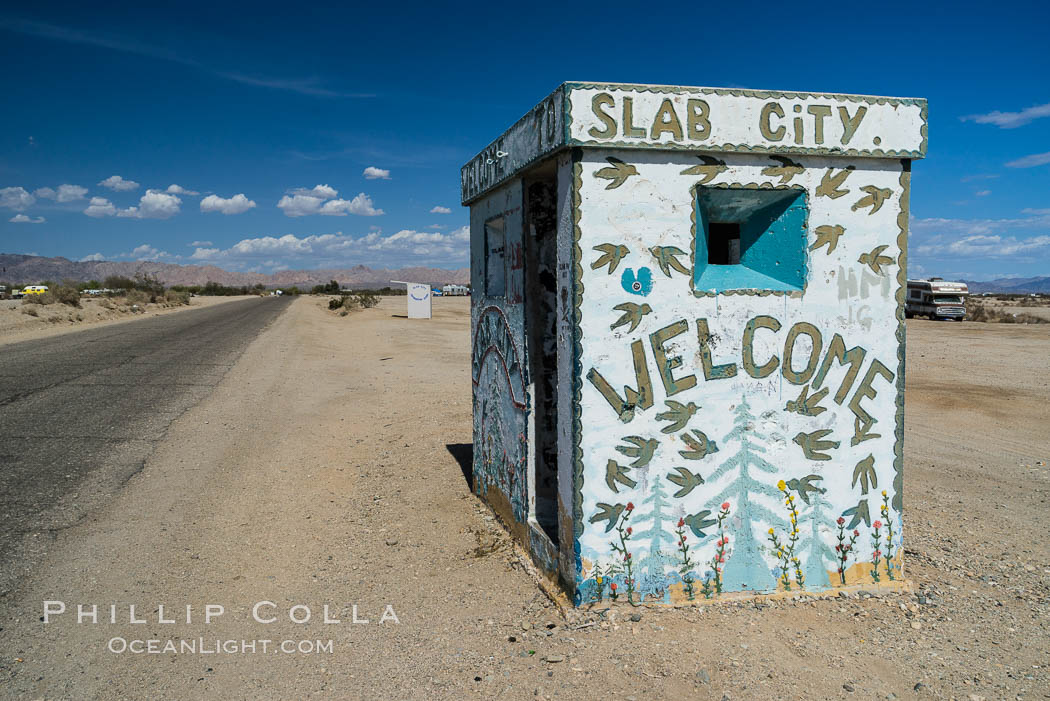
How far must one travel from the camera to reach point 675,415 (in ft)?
13.0

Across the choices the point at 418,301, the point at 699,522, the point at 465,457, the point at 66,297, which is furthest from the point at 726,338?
the point at 66,297

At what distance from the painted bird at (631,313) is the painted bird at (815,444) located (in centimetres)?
112

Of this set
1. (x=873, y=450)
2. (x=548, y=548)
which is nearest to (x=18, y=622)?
(x=548, y=548)

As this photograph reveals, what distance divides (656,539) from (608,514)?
0.31 metres

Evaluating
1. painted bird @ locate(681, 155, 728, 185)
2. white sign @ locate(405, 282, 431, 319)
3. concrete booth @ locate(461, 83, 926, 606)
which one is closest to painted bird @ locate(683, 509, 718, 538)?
concrete booth @ locate(461, 83, 926, 606)

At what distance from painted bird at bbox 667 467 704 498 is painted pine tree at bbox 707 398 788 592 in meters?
0.09

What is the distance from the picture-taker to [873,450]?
4152mm

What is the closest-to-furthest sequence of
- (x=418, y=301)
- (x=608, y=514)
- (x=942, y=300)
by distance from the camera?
(x=608, y=514)
(x=942, y=300)
(x=418, y=301)

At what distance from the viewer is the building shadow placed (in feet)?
22.6

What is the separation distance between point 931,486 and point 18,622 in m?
6.82

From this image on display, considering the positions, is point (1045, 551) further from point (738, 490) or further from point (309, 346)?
point (309, 346)

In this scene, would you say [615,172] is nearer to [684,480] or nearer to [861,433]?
[684,480]

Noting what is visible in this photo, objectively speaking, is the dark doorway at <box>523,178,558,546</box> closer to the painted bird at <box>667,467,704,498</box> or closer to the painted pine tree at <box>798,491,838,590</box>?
the painted bird at <box>667,467,704,498</box>
